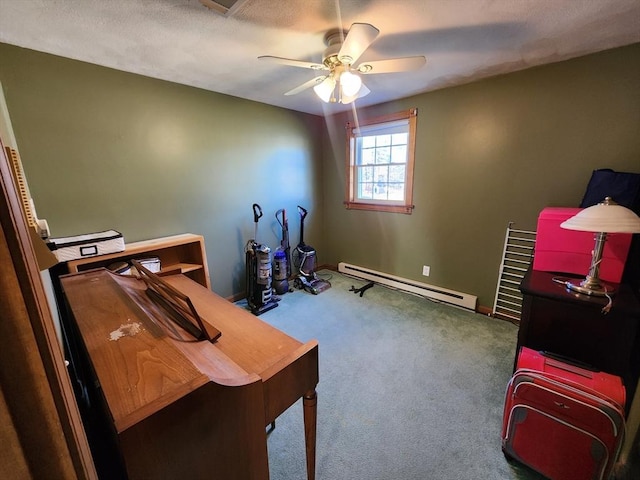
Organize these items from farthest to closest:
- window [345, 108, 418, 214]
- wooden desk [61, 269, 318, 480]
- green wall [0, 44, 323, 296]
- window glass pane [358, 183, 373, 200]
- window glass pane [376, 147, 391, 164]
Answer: window glass pane [358, 183, 373, 200] → window glass pane [376, 147, 391, 164] → window [345, 108, 418, 214] → green wall [0, 44, 323, 296] → wooden desk [61, 269, 318, 480]

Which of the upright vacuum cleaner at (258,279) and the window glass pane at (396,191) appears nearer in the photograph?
the upright vacuum cleaner at (258,279)

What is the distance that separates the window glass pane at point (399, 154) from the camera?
131 inches

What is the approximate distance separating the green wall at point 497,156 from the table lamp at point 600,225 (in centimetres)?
104

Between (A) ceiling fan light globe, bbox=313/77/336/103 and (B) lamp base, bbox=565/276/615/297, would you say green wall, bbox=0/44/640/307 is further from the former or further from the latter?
(A) ceiling fan light globe, bbox=313/77/336/103

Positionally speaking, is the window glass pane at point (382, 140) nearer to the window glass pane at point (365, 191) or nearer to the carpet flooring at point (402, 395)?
the window glass pane at point (365, 191)

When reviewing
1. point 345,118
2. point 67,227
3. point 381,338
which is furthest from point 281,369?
point 345,118

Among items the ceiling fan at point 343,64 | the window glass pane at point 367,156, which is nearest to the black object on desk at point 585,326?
the ceiling fan at point 343,64

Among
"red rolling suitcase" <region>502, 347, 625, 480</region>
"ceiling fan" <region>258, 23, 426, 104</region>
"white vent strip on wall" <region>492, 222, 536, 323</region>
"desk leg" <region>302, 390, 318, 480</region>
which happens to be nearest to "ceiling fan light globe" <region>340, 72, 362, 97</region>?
"ceiling fan" <region>258, 23, 426, 104</region>

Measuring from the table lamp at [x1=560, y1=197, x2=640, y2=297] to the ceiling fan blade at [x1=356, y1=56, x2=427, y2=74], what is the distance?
127 centimetres

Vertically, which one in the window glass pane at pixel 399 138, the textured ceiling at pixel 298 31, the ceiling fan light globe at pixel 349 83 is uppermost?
the textured ceiling at pixel 298 31

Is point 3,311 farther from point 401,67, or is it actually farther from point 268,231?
point 268,231

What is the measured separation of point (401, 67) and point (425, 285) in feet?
7.85

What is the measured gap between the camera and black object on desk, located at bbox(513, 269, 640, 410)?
142cm

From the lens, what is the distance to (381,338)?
251 centimetres
